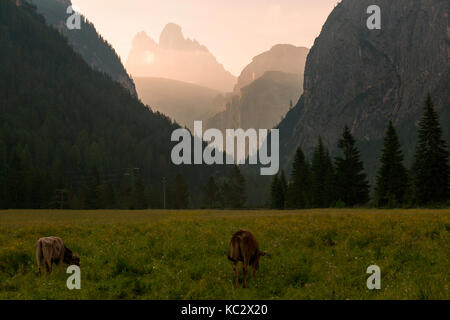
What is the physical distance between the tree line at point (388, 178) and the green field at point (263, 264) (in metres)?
45.1

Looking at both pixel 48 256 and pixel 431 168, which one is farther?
pixel 431 168

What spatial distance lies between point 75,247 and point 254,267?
10.8 metres

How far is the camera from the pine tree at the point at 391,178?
65938mm

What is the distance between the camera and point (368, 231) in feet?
59.8

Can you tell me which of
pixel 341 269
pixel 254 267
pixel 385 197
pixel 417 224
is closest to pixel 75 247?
pixel 254 267

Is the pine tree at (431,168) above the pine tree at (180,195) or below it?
above

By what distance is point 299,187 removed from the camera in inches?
3620

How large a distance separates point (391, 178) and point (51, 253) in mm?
64528

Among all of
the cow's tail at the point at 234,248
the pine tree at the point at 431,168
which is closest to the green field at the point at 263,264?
the cow's tail at the point at 234,248

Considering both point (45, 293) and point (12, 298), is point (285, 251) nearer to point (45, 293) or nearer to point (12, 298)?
point (45, 293)

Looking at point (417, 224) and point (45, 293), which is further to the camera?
point (417, 224)

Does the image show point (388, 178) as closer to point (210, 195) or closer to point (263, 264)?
point (263, 264)

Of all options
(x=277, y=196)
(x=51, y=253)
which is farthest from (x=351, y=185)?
(x=51, y=253)

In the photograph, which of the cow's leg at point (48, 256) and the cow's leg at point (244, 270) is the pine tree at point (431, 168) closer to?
the cow's leg at point (244, 270)
